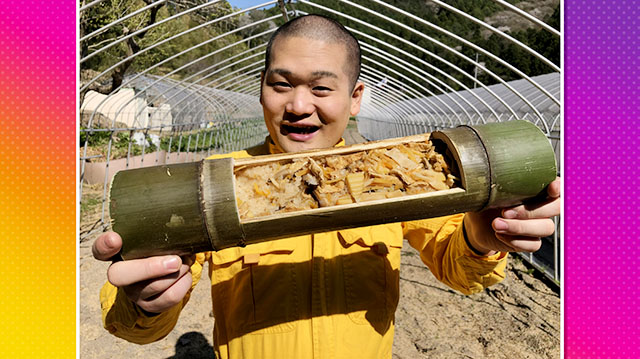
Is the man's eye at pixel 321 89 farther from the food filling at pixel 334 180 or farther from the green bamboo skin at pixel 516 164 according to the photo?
the green bamboo skin at pixel 516 164

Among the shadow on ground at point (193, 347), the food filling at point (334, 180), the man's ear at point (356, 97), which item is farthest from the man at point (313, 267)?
the shadow on ground at point (193, 347)

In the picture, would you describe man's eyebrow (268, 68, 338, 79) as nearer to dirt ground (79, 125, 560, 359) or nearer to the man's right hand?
the man's right hand

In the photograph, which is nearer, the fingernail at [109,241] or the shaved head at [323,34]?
the fingernail at [109,241]

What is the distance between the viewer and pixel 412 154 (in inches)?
63.6

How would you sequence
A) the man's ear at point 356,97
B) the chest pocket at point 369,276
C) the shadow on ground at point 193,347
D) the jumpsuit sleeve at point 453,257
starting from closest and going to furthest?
the jumpsuit sleeve at point 453,257
the chest pocket at point 369,276
the man's ear at point 356,97
the shadow on ground at point 193,347

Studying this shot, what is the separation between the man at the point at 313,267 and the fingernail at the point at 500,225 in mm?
94

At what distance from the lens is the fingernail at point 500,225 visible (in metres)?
1.54

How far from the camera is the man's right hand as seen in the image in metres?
1.36

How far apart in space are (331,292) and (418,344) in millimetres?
3817

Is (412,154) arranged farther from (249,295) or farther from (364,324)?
(249,295)

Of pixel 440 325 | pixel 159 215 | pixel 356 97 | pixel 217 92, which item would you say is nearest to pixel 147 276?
pixel 159 215

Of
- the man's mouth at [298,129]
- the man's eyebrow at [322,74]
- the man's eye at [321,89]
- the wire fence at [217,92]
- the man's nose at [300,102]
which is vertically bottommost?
the man's mouth at [298,129]

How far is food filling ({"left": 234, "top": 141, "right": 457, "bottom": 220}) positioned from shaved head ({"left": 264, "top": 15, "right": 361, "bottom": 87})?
594mm

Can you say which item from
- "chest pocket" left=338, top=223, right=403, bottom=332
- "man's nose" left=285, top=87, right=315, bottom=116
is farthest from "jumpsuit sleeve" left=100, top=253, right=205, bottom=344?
"man's nose" left=285, top=87, right=315, bottom=116
